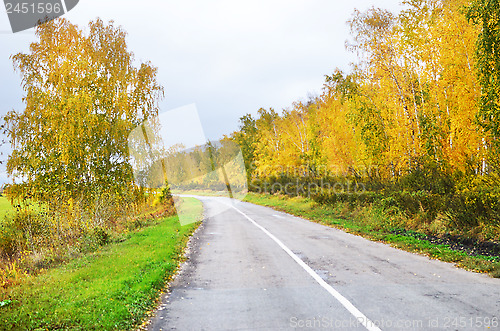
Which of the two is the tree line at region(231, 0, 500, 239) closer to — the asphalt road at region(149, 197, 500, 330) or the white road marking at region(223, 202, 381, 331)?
the asphalt road at region(149, 197, 500, 330)

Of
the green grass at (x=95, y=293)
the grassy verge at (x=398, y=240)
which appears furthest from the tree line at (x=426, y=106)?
the green grass at (x=95, y=293)

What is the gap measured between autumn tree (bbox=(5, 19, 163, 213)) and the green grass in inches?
166

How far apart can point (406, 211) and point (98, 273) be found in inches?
505

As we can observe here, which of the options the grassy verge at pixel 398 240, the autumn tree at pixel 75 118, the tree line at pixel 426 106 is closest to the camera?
the grassy verge at pixel 398 240

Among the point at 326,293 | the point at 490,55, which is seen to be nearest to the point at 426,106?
the point at 490,55

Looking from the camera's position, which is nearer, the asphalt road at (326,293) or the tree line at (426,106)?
the asphalt road at (326,293)

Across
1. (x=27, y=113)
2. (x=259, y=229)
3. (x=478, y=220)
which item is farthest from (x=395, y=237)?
(x=27, y=113)

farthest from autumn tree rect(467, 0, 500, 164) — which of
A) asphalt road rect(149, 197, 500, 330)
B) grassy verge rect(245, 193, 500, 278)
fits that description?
asphalt road rect(149, 197, 500, 330)

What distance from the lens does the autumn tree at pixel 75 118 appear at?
12.0 metres

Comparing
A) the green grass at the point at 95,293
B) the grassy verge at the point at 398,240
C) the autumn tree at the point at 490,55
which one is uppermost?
the autumn tree at the point at 490,55

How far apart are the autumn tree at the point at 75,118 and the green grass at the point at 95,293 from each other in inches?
166

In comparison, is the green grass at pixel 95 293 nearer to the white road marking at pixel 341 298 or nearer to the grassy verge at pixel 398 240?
the white road marking at pixel 341 298

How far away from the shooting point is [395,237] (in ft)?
38.7

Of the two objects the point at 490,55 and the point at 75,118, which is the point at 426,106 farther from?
the point at 75,118
